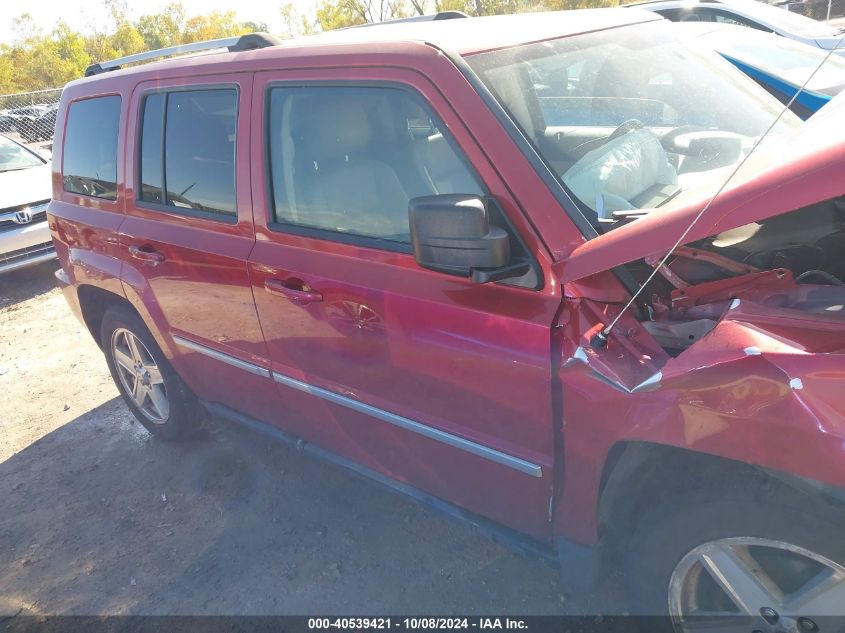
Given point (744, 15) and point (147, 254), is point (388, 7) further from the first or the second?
point (147, 254)

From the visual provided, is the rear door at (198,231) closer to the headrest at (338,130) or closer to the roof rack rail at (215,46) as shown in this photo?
the roof rack rail at (215,46)

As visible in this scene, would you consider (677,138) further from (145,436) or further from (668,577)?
(145,436)

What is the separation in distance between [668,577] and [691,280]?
895 mm

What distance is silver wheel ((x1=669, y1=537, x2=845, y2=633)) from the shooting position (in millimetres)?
1626

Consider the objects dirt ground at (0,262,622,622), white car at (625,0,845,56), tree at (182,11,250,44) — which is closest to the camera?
dirt ground at (0,262,622,622)

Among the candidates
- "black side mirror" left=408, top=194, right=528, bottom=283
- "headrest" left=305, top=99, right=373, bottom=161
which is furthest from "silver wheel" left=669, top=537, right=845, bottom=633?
"headrest" left=305, top=99, right=373, bottom=161

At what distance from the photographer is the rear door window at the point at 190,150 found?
2.75m

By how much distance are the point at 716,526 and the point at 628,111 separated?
1501 mm

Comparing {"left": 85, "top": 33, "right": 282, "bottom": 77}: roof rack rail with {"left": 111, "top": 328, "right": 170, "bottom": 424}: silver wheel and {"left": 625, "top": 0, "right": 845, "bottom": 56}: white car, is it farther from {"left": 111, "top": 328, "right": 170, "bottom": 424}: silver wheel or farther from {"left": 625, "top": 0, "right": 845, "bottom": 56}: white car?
{"left": 625, "top": 0, "right": 845, "bottom": 56}: white car

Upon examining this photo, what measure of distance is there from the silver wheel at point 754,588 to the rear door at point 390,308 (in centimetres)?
46

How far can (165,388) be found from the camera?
12.3 ft

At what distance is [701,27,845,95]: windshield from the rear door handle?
162 inches

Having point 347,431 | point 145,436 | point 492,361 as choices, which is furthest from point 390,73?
point 145,436

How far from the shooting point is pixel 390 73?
84.0 inches
